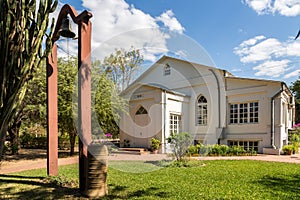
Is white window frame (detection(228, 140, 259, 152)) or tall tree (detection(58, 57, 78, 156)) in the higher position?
tall tree (detection(58, 57, 78, 156))

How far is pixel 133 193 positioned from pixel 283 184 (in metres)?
4.29

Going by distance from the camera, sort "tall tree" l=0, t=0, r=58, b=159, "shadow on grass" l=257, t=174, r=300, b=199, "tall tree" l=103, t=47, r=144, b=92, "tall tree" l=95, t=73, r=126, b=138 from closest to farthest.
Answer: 1. "tall tree" l=0, t=0, r=58, b=159
2. "shadow on grass" l=257, t=174, r=300, b=199
3. "tall tree" l=95, t=73, r=126, b=138
4. "tall tree" l=103, t=47, r=144, b=92

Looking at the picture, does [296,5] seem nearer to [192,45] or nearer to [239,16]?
[192,45]

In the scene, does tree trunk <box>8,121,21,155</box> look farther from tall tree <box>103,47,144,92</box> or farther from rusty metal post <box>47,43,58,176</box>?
tall tree <box>103,47,144,92</box>

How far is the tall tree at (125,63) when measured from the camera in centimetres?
2312

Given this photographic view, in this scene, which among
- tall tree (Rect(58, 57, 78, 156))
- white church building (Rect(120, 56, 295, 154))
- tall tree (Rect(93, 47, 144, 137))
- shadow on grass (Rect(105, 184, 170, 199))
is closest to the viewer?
shadow on grass (Rect(105, 184, 170, 199))

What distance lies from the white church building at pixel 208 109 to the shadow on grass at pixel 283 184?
779cm

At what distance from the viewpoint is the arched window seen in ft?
56.4

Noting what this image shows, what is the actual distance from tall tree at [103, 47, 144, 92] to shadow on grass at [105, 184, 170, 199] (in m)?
17.6

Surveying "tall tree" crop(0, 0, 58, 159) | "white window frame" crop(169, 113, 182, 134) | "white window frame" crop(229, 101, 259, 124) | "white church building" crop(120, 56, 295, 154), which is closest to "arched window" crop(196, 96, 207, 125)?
"white church building" crop(120, 56, 295, 154)

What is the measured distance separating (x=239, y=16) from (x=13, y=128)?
49.9ft

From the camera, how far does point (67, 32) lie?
5.77 metres

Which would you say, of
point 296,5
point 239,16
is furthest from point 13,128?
point 296,5

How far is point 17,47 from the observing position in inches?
156
